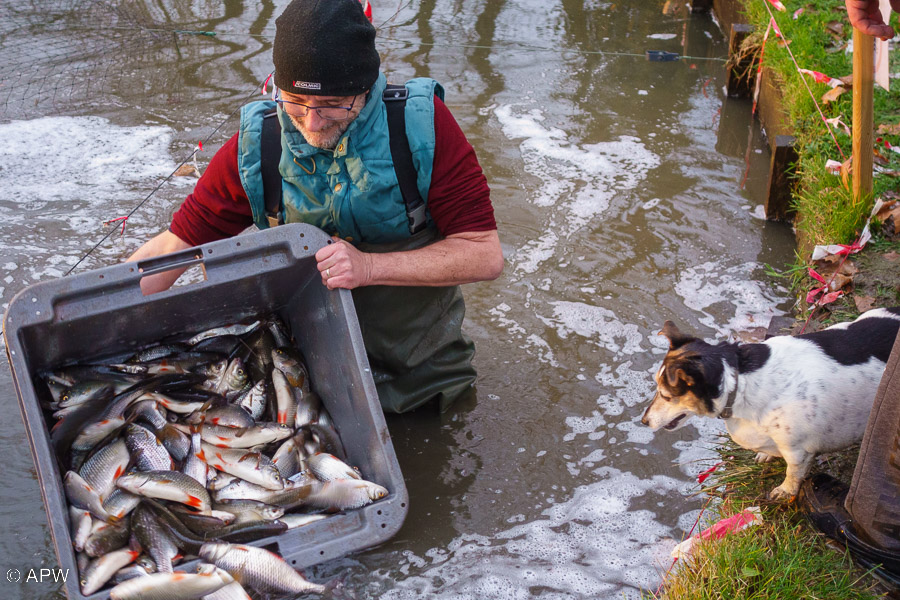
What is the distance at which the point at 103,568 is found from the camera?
8.80 feet

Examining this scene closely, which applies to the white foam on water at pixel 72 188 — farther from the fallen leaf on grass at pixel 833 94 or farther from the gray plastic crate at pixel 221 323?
the fallen leaf on grass at pixel 833 94

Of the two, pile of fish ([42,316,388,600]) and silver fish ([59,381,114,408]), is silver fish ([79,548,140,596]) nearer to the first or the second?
pile of fish ([42,316,388,600])

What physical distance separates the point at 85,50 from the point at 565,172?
528cm


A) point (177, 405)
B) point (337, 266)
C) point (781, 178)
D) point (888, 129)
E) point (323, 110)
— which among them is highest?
point (323, 110)

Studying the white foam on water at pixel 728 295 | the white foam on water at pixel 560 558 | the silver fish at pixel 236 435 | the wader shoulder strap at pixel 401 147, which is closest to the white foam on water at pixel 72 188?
the silver fish at pixel 236 435

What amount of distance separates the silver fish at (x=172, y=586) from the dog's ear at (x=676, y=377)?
5.66 ft

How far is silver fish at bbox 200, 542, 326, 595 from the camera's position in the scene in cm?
275

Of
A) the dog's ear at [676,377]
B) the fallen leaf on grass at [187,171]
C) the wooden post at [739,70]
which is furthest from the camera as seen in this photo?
the wooden post at [739,70]

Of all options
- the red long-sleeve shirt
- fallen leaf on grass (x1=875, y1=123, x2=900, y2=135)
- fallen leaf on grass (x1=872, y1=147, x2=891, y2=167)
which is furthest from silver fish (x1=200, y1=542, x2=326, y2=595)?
fallen leaf on grass (x1=875, y1=123, x2=900, y2=135)

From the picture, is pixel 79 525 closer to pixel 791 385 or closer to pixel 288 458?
pixel 288 458

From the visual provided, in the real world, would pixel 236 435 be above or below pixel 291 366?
below

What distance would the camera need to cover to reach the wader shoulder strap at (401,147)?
3359mm

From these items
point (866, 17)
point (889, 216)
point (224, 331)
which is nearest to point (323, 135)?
point (224, 331)

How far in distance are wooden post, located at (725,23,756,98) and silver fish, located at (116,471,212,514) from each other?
615cm
